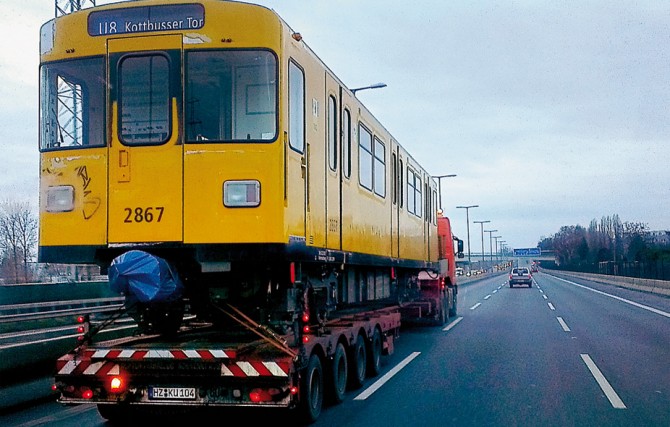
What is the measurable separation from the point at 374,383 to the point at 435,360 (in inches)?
115

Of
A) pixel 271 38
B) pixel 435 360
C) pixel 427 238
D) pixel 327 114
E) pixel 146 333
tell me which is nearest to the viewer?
pixel 271 38

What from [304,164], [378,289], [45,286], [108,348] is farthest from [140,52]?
[45,286]

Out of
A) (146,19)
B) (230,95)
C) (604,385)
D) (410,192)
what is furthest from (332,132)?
(410,192)

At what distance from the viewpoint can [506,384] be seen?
11.2m

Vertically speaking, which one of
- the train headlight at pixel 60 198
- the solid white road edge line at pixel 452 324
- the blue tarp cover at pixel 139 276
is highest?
the train headlight at pixel 60 198

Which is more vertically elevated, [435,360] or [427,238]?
[427,238]

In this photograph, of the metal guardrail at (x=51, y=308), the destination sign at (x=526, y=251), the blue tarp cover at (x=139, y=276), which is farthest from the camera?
the destination sign at (x=526, y=251)

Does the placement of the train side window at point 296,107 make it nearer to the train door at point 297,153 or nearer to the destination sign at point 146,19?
the train door at point 297,153

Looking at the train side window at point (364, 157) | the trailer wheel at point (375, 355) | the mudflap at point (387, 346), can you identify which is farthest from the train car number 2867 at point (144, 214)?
the mudflap at point (387, 346)

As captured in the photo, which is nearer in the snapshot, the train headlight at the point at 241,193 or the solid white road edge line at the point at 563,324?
the train headlight at the point at 241,193

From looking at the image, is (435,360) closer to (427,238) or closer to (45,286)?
(427,238)

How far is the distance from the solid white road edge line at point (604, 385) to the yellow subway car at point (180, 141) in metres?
4.59

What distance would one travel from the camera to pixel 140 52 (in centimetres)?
779

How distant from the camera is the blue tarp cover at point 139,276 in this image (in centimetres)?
720
